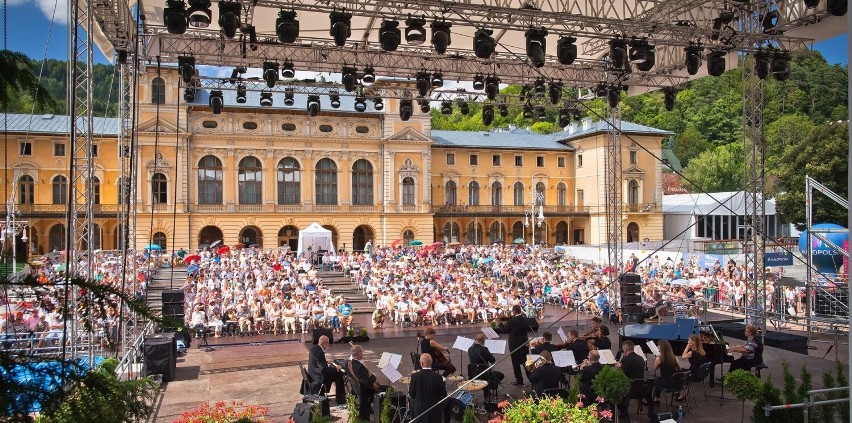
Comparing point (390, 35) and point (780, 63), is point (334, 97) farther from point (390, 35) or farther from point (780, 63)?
point (780, 63)

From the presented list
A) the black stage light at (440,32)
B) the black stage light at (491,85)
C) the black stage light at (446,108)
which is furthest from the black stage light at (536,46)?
the black stage light at (446,108)

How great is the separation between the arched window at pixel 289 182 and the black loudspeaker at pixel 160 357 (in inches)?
1174

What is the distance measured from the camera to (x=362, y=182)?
42.7 m

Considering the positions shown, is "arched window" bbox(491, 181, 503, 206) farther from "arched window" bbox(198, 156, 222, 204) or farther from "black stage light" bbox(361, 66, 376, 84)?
"black stage light" bbox(361, 66, 376, 84)

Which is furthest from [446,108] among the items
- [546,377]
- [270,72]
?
[546,377]

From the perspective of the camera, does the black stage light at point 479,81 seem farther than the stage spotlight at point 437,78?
Yes

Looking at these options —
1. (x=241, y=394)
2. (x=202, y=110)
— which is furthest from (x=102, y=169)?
(x=241, y=394)

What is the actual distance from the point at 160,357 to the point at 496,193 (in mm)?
37396

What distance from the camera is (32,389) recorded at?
181 centimetres

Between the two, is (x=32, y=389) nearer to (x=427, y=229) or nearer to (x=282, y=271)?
(x=282, y=271)

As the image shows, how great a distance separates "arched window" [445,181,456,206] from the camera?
45.9 metres

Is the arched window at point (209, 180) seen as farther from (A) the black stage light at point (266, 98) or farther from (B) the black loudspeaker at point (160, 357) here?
(B) the black loudspeaker at point (160, 357)

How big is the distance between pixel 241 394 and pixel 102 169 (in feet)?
105

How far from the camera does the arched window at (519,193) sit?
47656 millimetres
